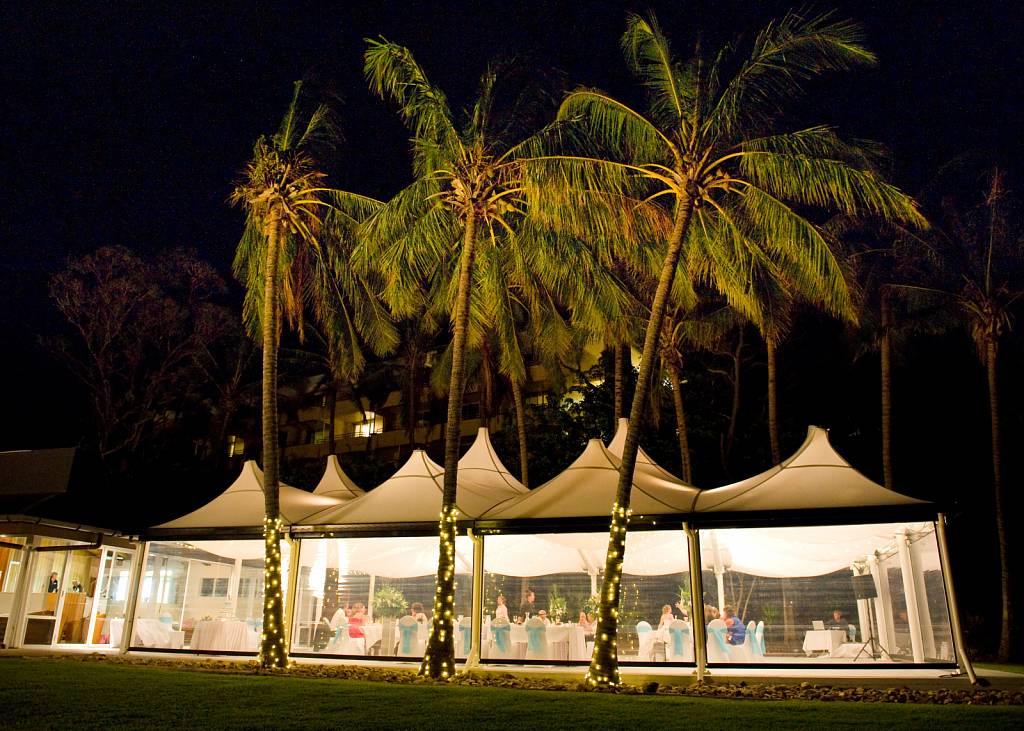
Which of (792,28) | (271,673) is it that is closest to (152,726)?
(271,673)

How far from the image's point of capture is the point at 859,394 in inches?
1004

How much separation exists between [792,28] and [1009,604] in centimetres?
1460

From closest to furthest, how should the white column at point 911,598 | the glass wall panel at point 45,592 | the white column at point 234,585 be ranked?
the white column at point 911,598 → the white column at point 234,585 → the glass wall panel at point 45,592

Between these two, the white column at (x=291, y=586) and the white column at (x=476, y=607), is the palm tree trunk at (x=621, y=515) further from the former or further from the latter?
the white column at (x=291, y=586)

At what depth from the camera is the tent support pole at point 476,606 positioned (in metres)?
12.9

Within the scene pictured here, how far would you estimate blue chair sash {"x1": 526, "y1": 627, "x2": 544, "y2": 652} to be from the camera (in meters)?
13.3

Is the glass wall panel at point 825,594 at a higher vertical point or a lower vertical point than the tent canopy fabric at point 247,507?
lower

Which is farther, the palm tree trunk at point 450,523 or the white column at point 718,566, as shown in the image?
the white column at point 718,566

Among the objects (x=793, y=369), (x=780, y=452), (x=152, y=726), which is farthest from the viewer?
(x=793, y=369)

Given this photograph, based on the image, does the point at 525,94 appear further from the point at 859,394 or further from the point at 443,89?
the point at 859,394

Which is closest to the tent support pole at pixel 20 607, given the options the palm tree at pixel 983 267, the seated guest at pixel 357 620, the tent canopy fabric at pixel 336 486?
the tent canopy fabric at pixel 336 486

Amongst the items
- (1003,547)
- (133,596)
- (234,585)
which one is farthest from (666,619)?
(1003,547)

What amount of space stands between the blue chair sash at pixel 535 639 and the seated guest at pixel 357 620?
3061 mm

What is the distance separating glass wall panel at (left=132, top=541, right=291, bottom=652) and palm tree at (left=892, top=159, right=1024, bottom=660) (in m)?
16.4
